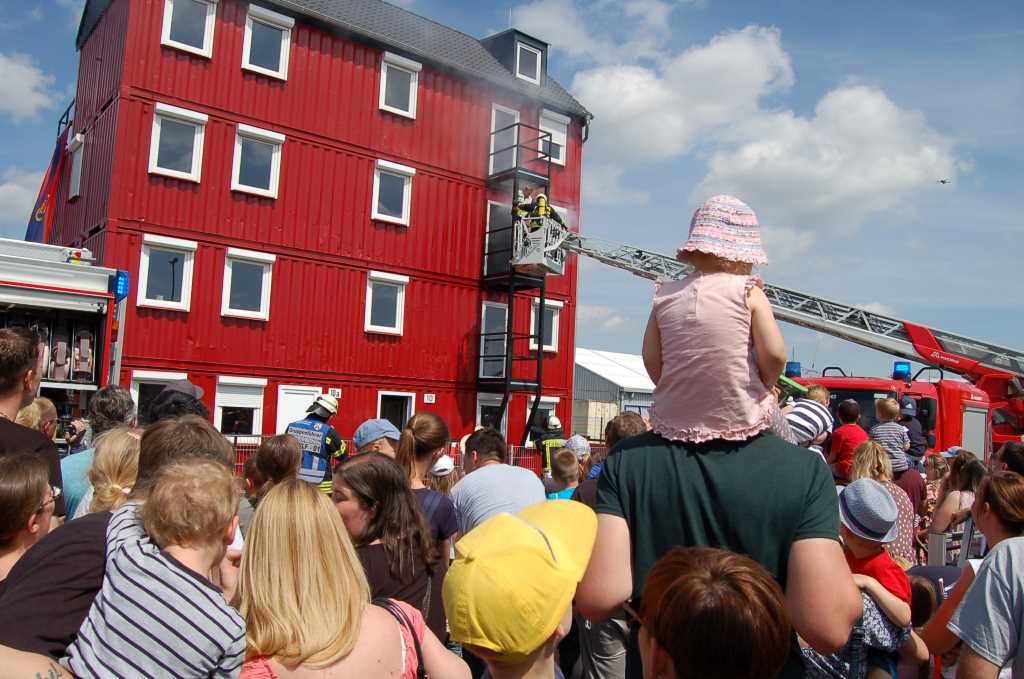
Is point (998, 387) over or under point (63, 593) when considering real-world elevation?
over

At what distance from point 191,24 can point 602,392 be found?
2818 centimetres

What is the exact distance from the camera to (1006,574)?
9.49 ft

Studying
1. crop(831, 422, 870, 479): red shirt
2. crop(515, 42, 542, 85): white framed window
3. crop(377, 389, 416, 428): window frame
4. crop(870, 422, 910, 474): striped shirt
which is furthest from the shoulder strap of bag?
crop(515, 42, 542, 85): white framed window

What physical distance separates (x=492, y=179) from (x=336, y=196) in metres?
4.56

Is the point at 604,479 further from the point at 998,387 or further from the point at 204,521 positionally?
the point at 998,387

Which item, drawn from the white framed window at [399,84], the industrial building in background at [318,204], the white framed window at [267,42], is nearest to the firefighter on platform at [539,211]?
the industrial building in background at [318,204]

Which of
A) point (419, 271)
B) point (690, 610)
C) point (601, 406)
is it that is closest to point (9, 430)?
point (690, 610)

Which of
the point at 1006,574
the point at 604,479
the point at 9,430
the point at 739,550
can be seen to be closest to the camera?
the point at 739,550

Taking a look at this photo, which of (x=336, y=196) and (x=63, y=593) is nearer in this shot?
(x=63, y=593)

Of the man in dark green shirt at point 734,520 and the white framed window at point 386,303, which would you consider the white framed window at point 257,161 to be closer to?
the white framed window at point 386,303

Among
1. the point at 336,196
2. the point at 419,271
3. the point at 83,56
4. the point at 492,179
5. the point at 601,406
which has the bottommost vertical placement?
the point at 601,406

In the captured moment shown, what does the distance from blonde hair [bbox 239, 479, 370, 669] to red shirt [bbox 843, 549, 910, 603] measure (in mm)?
2430

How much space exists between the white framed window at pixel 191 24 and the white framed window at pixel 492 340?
9116 mm

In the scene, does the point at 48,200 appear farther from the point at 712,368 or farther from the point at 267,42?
the point at 712,368
